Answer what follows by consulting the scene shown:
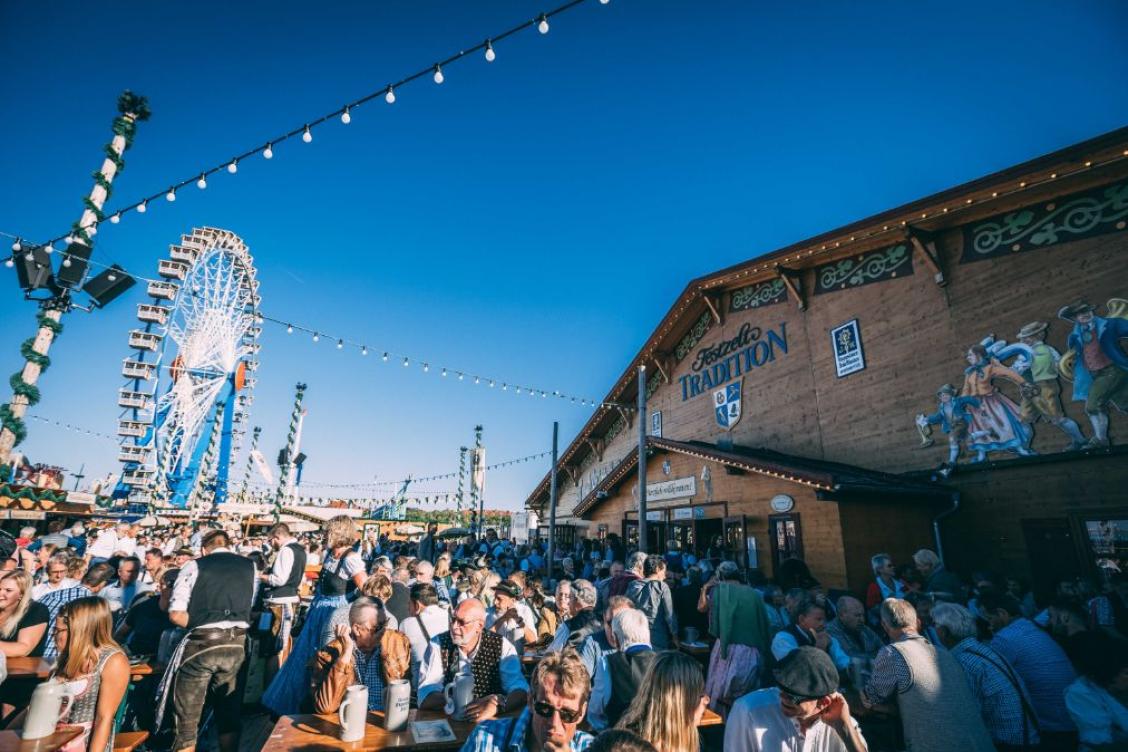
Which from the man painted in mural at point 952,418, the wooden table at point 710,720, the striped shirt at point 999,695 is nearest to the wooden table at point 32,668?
the wooden table at point 710,720

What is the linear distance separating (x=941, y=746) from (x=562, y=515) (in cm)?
2330

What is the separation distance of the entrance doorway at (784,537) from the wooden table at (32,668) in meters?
10.5

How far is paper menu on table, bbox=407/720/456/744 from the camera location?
2.99 meters

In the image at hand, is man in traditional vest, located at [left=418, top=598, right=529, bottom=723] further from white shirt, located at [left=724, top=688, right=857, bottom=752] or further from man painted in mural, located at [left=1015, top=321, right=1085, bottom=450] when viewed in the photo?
man painted in mural, located at [left=1015, top=321, right=1085, bottom=450]

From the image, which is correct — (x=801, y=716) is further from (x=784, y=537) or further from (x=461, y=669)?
(x=784, y=537)

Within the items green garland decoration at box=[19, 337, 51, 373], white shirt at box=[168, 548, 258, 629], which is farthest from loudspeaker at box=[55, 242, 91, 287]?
white shirt at box=[168, 548, 258, 629]

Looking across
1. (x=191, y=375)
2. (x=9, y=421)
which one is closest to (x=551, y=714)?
(x=9, y=421)

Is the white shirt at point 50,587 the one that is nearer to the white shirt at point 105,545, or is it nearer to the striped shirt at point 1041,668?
the white shirt at point 105,545

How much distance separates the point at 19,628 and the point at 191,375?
36.9m

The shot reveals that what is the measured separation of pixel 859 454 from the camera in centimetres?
1138

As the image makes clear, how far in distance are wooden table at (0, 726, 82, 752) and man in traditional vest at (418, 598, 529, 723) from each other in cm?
200

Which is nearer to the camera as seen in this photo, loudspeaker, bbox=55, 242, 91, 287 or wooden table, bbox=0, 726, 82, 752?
wooden table, bbox=0, 726, 82, 752

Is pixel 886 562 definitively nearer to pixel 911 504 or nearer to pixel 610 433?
pixel 911 504

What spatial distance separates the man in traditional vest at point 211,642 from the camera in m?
4.54
